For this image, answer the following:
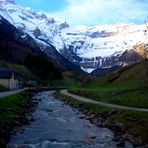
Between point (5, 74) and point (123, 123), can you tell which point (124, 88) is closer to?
point (123, 123)

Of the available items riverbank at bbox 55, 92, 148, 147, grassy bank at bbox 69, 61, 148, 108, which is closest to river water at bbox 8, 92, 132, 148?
riverbank at bbox 55, 92, 148, 147

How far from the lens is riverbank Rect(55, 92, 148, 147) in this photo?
125ft

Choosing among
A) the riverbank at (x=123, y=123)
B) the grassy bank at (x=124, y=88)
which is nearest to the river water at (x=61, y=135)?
the riverbank at (x=123, y=123)

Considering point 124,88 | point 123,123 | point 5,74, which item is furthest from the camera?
point 5,74

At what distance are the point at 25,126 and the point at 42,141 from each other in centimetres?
981

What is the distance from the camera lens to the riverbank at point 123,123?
1502 inches

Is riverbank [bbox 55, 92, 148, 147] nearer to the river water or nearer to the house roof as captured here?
the river water

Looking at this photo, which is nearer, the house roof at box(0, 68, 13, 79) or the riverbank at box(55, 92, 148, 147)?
the riverbank at box(55, 92, 148, 147)

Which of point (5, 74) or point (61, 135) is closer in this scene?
point (61, 135)

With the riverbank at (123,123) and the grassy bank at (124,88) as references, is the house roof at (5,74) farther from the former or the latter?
the riverbank at (123,123)

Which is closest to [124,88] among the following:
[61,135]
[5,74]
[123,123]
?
[123,123]

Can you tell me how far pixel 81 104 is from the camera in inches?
3061

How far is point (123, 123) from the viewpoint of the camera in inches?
1839

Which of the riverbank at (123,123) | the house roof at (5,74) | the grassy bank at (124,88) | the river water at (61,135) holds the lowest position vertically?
the river water at (61,135)
